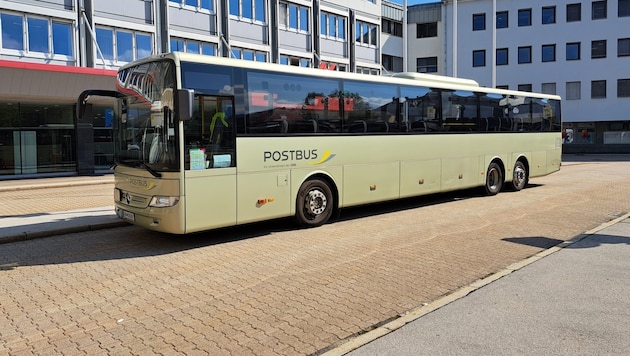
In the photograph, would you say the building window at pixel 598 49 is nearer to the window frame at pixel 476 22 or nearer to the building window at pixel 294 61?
the window frame at pixel 476 22

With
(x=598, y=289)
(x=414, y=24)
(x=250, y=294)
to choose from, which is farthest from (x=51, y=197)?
(x=414, y=24)

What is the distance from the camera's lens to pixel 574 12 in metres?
46.2

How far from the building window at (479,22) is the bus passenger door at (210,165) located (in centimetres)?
4640

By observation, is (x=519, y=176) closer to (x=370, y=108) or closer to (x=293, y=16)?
(x=370, y=108)

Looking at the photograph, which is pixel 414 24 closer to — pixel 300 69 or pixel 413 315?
pixel 300 69

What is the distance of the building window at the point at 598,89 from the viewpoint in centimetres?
4566

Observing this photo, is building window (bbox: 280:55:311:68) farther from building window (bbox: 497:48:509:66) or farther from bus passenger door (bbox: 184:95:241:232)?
building window (bbox: 497:48:509:66)

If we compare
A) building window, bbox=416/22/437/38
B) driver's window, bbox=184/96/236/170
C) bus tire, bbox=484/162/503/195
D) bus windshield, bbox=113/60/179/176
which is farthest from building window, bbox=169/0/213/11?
building window, bbox=416/22/437/38

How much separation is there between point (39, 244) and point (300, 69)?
5.62 meters

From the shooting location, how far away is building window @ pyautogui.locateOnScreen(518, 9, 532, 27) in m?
47.8

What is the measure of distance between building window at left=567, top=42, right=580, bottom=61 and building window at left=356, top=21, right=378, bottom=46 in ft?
63.9

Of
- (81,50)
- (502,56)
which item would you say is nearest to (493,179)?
(81,50)

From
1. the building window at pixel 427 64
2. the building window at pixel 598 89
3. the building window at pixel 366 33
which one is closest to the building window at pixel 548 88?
the building window at pixel 598 89

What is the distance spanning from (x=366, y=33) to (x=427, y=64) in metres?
14.3
